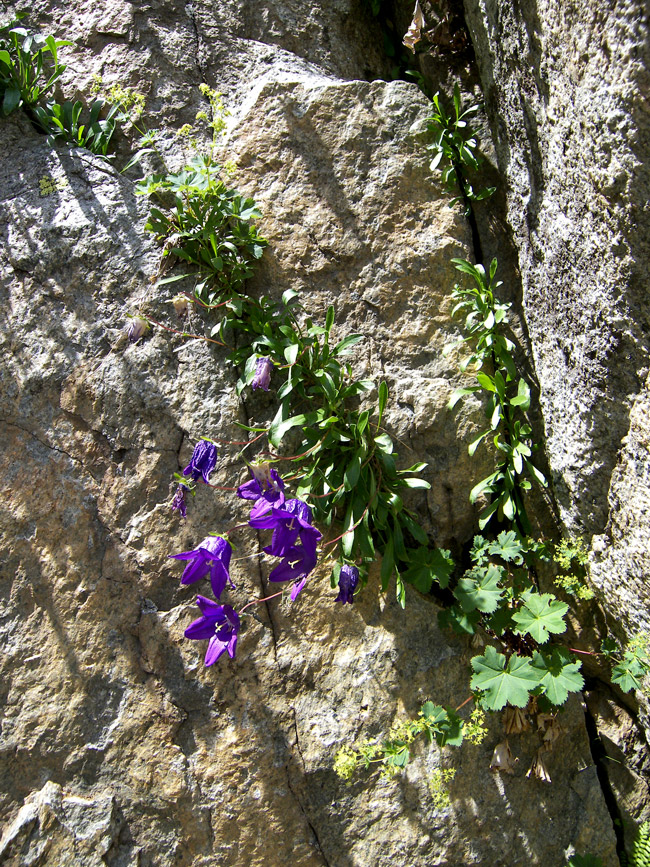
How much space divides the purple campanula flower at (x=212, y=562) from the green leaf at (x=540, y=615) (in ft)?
3.37

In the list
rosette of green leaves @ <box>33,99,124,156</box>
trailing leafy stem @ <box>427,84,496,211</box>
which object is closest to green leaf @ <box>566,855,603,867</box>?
trailing leafy stem @ <box>427,84,496,211</box>

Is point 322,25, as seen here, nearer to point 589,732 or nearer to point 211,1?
point 211,1

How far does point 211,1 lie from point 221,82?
1.46 ft

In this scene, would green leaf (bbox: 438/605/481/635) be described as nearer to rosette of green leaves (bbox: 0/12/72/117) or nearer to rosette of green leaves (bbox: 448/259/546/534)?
rosette of green leaves (bbox: 448/259/546/534)

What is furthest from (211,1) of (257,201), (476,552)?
(476,552)

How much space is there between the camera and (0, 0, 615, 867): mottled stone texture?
2.18 meters

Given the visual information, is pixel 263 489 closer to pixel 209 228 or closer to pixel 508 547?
pixel 508 547

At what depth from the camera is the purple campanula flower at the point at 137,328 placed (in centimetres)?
245

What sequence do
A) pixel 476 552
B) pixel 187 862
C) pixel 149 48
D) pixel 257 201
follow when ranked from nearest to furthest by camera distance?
pixel 187 862, pixel 476 552, pixel 257 201, pixel 149 48

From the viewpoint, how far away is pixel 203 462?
2213mm

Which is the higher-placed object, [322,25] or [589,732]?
[322,25]

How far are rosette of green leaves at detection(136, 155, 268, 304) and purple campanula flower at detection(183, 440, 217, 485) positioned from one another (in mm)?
661

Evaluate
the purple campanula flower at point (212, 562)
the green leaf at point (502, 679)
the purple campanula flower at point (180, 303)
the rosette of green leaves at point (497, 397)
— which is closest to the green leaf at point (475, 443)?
the rosette of green leaves at point (497, 397)

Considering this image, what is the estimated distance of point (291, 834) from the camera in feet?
7.13
